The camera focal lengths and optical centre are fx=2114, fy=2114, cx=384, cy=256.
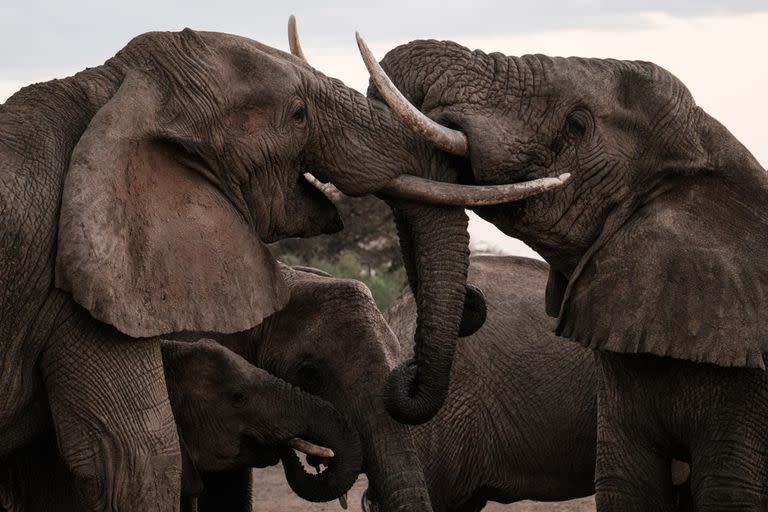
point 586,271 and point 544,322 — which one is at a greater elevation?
point 586,271

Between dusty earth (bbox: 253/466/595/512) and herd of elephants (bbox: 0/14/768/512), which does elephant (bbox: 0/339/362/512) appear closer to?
herd of elephants (bbox: 0/14/768/512)

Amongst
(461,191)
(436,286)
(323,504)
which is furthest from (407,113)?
(323,504)

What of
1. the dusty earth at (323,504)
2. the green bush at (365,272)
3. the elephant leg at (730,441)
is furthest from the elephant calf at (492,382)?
the green bush at (365,272)

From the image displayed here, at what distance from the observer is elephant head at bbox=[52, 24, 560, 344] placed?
19.0 ft

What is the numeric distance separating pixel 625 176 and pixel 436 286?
2.23 feet

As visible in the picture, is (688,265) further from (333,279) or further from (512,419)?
(512,419)

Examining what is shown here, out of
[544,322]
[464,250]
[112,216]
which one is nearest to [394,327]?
[544,322]

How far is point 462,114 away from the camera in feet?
21.1

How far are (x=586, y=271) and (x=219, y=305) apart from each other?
3.96 ft

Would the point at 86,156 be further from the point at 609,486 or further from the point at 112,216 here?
the point at 609,486

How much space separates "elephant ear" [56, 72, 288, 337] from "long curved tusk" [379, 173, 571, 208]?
48 cm

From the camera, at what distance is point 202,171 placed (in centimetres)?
607

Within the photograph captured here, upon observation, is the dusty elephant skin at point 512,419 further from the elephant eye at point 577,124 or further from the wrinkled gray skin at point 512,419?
the elephant eye at point 577,124

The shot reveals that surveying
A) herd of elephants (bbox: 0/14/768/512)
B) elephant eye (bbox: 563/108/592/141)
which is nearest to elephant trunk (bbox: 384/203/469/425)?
herd of elephants (bbox: 0/14/768/512)
